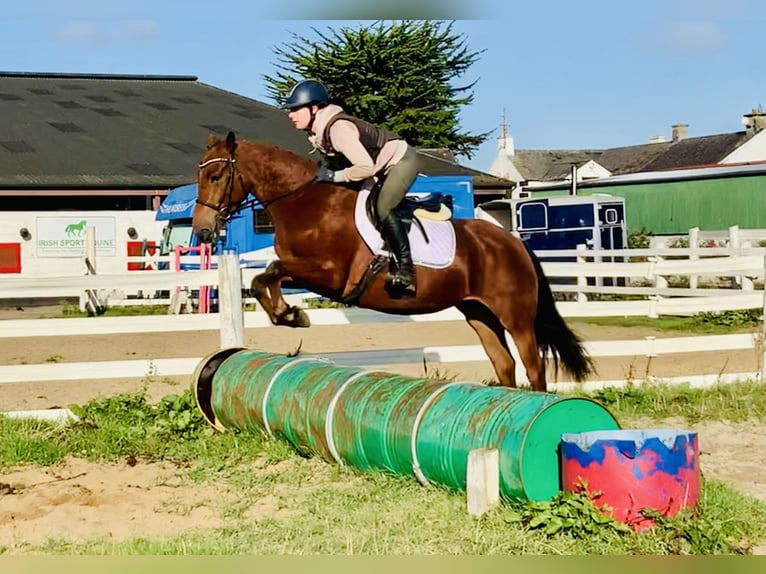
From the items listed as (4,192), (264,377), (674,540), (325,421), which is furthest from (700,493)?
(4,192)

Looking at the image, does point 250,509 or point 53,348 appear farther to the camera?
point 53,348

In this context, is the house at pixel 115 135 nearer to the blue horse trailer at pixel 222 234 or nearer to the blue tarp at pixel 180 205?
the blue horse trailer at pixel 222 234

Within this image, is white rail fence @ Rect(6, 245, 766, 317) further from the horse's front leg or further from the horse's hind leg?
the horse's hind leg

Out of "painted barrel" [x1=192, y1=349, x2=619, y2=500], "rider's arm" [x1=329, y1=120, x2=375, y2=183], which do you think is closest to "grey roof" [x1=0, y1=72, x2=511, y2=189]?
"rider's arm" [x1=329, y1=120, x2=375, y2=183]

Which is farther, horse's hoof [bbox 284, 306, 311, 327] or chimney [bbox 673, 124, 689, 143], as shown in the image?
chimney [bbox 673, 124, 689, 143]

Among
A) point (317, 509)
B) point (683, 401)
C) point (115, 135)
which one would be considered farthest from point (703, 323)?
→ point (115, 135)

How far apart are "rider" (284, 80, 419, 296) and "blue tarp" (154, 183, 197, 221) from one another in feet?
41.9

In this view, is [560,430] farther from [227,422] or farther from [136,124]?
[136,124]

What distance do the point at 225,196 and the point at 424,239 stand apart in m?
1.49

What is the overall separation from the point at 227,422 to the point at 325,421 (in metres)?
1.33

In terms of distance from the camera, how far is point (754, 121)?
52.2 meters

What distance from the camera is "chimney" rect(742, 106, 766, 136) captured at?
51.9m

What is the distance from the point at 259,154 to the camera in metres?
7.76

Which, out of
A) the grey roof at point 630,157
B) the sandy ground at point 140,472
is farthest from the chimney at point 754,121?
the sandy ground at point 140,472
